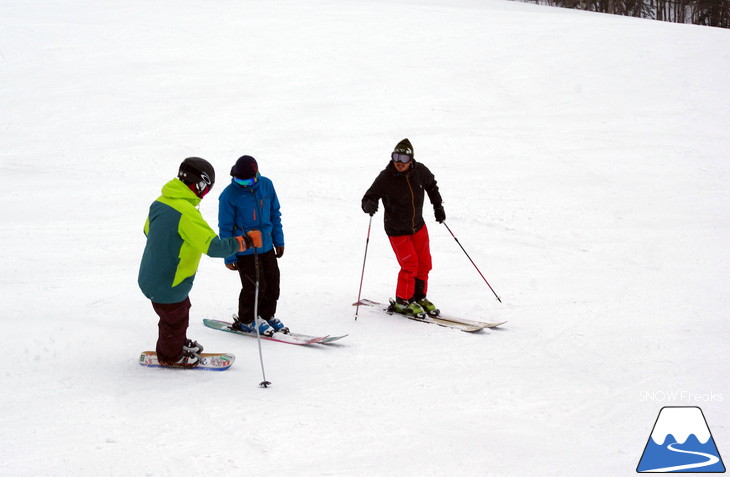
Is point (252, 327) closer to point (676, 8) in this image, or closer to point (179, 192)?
point (179, 192)

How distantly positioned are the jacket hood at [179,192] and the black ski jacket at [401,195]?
7.63ft

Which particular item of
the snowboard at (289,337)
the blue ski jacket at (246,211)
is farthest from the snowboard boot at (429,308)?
the blue ski jacket at (246,211)

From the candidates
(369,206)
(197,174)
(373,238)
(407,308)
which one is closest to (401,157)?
(369,206)

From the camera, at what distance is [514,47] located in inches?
755

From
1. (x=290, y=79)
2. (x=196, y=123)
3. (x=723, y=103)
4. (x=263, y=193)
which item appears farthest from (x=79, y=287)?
(x=723, y=103)

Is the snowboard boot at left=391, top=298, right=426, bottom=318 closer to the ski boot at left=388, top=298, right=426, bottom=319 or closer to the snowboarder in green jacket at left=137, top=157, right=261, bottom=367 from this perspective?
the ski boot at left=388, top=298, right=426, bottom=319

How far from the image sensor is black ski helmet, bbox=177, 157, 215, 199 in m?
4.26

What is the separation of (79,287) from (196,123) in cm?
726

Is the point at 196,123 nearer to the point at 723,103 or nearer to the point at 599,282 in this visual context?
the point at 599,282

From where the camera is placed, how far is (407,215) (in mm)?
6359

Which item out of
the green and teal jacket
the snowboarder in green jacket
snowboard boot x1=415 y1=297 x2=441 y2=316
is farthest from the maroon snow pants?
snowboard boot x1=415 y1=297 x2=441 y2=316

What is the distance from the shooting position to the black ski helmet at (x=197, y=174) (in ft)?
14.0

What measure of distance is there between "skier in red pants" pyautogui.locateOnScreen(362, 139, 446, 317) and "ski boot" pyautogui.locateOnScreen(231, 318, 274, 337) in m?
1.53

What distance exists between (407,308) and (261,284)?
1688 millimetres
